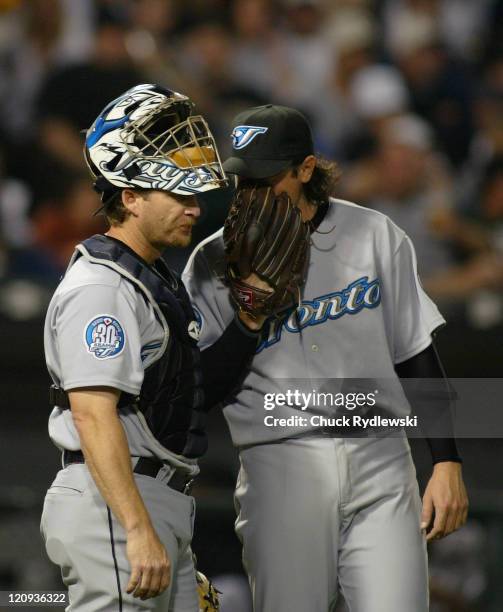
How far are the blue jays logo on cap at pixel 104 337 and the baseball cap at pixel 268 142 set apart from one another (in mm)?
590

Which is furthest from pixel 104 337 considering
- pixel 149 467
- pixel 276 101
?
pixel 276 101

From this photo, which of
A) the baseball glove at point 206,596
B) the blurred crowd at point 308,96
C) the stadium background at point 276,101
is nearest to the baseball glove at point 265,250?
the baseball glove at point 206,596

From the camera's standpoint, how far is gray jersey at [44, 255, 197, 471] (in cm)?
225

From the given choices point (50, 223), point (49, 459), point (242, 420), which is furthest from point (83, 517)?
point (50, 223)

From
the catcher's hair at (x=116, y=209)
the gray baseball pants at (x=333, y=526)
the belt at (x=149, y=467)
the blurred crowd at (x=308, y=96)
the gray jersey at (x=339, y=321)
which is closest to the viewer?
the belt at (x=149, y=467)

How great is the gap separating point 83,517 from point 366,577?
0.70 meters

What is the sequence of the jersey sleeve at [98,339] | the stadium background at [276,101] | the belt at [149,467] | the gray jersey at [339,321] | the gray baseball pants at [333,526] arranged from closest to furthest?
1. the jersey sleeve at [98,339]
2. the belt at [149,467]
3. the gray baseball pants at [333,526]
4. the gray jersey at [339,321]
5. the stadium background at [276,101]

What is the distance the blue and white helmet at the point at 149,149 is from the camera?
242 cm

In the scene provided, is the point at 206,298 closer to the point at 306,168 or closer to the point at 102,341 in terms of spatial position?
the point at 306,168

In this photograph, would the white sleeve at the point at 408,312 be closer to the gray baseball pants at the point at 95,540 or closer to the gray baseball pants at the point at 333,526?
the gray baseball pants at the point at 333,526

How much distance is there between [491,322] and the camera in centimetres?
535

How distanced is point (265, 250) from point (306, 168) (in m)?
0.27

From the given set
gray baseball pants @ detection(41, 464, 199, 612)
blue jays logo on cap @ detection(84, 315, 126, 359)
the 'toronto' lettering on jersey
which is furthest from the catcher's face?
gray baseball pants @ detection(41, 464, 199, 612)

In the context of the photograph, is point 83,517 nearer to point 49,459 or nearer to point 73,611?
point 73,611
